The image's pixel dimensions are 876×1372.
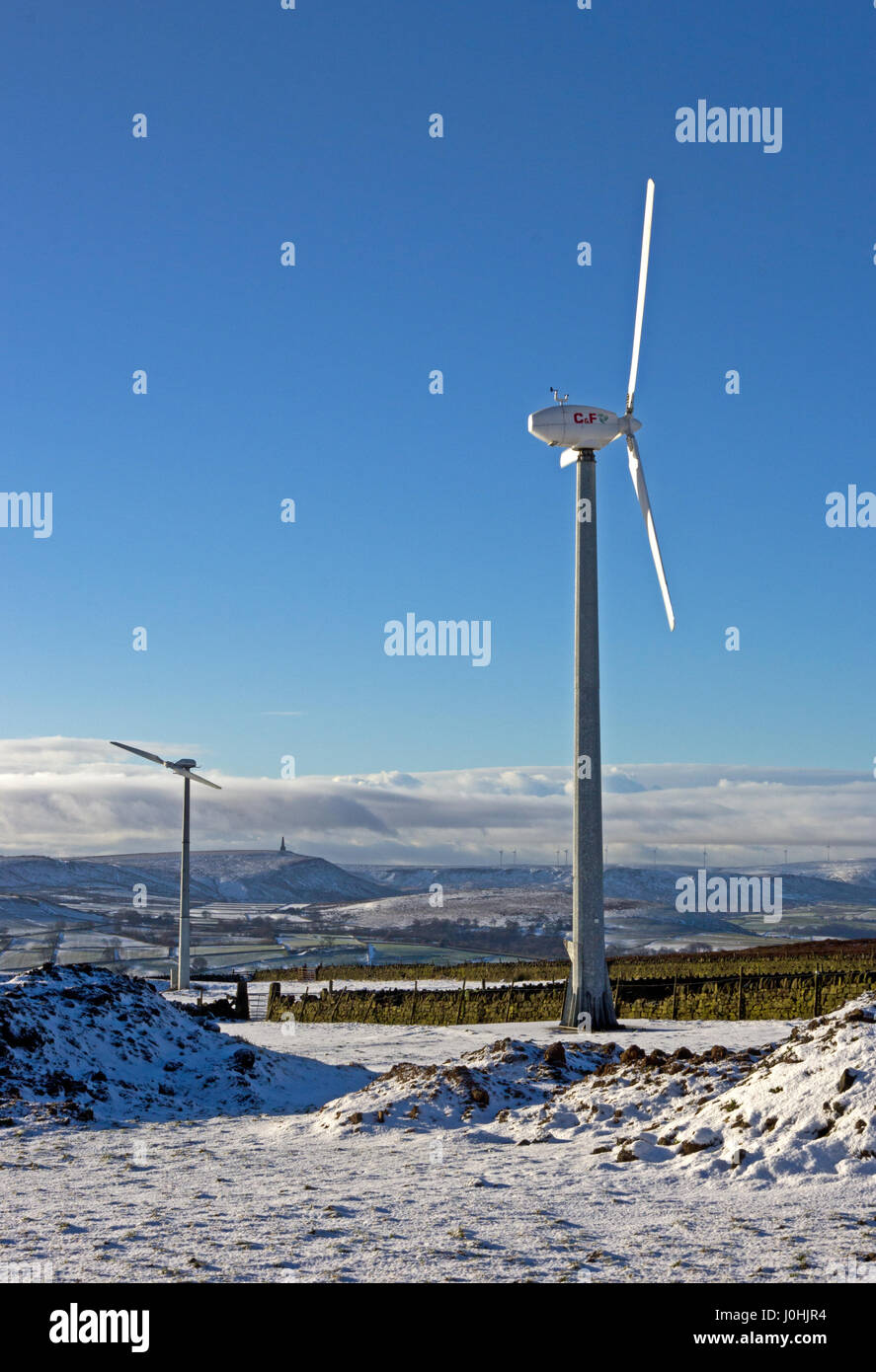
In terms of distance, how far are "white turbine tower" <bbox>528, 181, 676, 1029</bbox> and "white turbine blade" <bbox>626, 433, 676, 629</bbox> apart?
134cm

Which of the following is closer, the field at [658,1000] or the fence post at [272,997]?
the field at [658,1000]

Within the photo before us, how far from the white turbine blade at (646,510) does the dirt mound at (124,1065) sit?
15.0 m

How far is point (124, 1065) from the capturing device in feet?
82.8

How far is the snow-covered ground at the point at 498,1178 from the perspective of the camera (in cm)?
1004

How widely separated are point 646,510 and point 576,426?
3.54m

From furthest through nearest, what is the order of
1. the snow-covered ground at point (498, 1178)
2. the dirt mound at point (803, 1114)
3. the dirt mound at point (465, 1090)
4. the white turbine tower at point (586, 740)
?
the white turbine tower at point (586, 740), the dirt mound at point (465, 1090), the dirt mound at point (803, 1114), the snow-covered ground at point (498, 1178)

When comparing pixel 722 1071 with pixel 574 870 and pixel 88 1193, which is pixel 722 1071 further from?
pixel 574 870

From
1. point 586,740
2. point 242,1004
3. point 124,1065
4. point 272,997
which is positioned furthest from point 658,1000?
point 124,1065

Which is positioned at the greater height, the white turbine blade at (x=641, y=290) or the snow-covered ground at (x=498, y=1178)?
the white turbine blade at (x=641, y=290)

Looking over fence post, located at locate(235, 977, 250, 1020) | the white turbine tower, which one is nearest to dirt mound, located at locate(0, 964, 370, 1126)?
the white turbine tower

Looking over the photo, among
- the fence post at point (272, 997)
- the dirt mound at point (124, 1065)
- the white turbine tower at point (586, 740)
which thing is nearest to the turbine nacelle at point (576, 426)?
the white turbine tower at point (586, 740)

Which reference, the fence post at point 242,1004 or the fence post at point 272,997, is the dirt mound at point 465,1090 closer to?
the fence post at point 242,1004

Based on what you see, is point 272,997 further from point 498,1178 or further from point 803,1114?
point 803,1114

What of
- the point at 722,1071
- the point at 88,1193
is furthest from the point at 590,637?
the point at 88,1193
